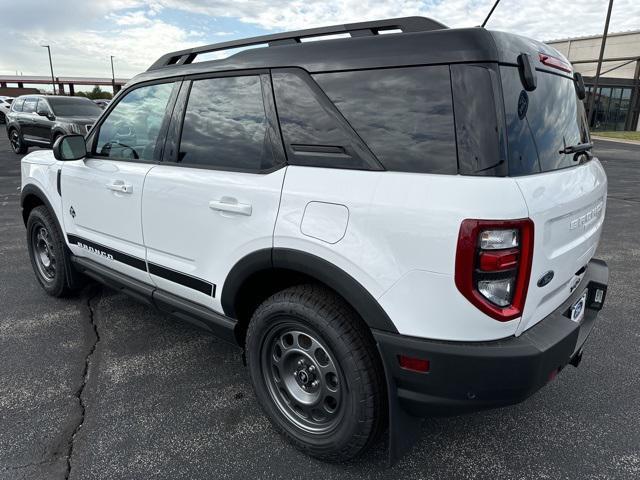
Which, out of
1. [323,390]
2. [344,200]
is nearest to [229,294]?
[323,390]

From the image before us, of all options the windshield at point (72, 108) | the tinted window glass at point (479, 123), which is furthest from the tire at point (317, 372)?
the windshield at point (72, 108)

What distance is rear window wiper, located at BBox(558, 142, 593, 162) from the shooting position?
2100mm

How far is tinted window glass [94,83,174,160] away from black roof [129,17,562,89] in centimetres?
44

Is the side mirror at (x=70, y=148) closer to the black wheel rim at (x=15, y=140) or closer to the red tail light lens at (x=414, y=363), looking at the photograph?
the red tail light lens at (x=414, y=363)

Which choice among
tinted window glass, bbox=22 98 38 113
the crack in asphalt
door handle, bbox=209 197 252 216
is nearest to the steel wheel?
tinted window glass, bbox=22 98 38 113

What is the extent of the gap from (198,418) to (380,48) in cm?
207

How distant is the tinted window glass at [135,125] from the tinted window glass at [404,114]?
1.35 m

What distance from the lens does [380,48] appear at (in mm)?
1894

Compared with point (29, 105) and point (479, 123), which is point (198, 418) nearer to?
point (479, 123)

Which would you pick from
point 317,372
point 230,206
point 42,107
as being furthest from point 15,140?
point 317,372

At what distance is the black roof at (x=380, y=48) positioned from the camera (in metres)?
1.70

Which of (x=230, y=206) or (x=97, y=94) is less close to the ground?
(x=97, y=94)

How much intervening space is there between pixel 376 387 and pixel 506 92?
1.25m

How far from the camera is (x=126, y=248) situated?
299 centimetres
